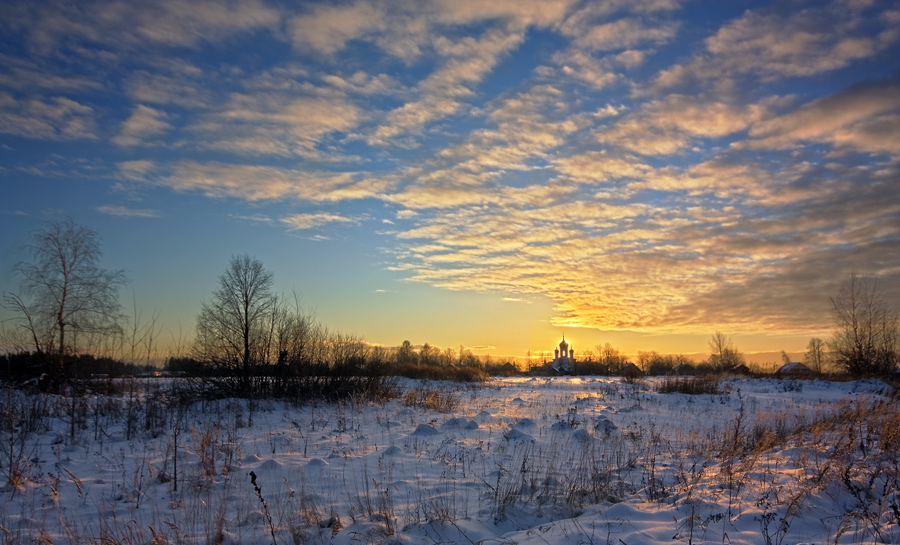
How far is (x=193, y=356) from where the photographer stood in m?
17.2

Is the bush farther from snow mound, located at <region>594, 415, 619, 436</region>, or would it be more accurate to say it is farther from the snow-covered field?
snow mound, located at <region>594, 415, 619, 436</region>

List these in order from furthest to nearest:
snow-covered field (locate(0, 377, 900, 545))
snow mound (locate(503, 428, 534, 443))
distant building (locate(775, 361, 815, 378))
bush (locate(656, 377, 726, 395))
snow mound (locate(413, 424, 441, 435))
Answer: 1. distant building (locate(775, 361, 815, 378))
2. bush (locate(656, 377, 726, 395))
3. snow mound (locate(413, 424, 441, 435))
4. snow mound (locate(503, 428, 534, 443))
5. snow-covered field (locate(0, 377, 900, 545))

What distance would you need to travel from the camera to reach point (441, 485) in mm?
6836

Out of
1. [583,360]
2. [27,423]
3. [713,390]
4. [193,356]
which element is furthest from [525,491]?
[583,360]

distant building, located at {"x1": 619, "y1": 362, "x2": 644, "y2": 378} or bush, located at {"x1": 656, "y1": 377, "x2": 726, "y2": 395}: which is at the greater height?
bush, located at {"x1": 656, "y1": 377, "x2": 726, "y2": 395}

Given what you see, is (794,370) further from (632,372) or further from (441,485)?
(441,485)

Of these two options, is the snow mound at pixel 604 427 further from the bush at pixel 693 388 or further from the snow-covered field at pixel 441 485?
the bush at pixel 693 388

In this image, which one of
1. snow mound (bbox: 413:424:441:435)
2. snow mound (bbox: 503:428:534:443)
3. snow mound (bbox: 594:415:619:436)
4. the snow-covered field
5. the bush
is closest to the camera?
the snow-covered field

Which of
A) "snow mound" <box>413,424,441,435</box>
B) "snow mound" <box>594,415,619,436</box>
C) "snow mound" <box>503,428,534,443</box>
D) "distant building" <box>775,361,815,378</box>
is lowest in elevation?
"distant building" <box>775,361,815,378</box>

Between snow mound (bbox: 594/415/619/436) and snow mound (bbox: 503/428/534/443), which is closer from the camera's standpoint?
snow mound (bbox: 503/428/534/443)

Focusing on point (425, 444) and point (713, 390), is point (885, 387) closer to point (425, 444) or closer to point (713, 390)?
point (713, 390)

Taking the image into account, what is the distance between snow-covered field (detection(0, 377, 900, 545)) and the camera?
4.78 meters

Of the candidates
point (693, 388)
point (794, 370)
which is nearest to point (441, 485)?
point (693, 388)

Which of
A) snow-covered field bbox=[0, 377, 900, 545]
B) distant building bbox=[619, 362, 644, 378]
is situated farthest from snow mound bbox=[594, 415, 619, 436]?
distant building bbox=[619, 362, 644, 378]
